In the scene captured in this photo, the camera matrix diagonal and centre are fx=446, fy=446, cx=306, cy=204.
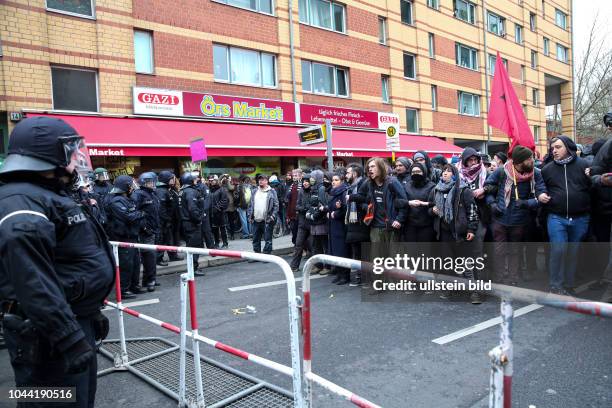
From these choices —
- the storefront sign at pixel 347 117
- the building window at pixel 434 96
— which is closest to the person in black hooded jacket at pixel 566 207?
the storefront sign at pixel 347 117

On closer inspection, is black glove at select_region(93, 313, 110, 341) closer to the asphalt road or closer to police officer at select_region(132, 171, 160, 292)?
the asphalt road

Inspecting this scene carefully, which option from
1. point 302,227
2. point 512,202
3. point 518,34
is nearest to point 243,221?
point 302,227

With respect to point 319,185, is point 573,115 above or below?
above

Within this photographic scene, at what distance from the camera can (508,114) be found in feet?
21.7

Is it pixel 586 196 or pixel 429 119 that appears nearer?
pixel 586 196

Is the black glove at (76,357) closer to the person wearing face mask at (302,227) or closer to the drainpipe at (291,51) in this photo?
the person wearing face mask at (302,227)

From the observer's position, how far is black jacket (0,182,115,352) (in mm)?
1883

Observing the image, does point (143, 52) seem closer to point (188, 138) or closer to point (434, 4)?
point (188, 138)

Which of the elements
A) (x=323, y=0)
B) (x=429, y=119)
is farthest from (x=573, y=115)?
(x=323, y=0)

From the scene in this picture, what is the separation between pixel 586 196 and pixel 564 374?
2.90 meters

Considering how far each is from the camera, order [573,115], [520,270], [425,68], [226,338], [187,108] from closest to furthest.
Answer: [226,338] < [520,270] < [187,108] < [425,68] < [573,115]

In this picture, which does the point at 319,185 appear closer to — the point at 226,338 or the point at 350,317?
the point at 350,317

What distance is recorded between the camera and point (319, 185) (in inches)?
323

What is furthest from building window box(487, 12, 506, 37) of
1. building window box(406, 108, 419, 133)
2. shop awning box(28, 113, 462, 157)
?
shop awning box(28, 113, 462, 157)
